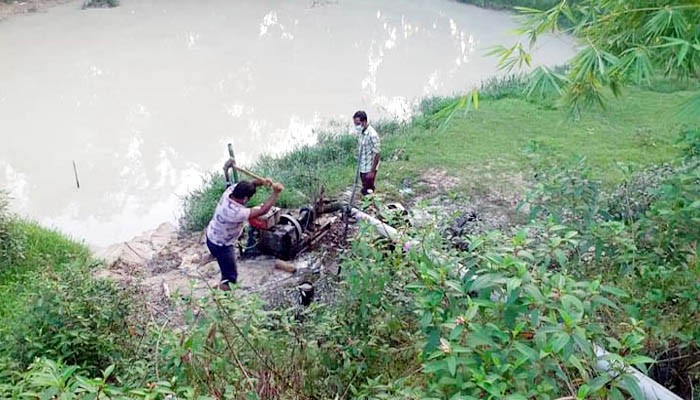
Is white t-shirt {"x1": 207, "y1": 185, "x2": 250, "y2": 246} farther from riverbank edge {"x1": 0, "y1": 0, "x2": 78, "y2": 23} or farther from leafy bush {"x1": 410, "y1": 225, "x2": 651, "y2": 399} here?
riverbank edge {"x1": 0, "y1": 0, "x2": 78, "y2": 23}

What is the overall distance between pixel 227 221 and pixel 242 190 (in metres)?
0.29

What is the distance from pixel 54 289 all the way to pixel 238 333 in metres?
1.38

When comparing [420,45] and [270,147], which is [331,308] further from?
[420,45]

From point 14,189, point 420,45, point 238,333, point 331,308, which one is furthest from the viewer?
point 420,45

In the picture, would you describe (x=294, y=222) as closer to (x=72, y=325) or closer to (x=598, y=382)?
(x=72, y=325)

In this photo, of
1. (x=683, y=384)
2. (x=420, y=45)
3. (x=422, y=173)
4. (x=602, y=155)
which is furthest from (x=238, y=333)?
(x=420, y=45)

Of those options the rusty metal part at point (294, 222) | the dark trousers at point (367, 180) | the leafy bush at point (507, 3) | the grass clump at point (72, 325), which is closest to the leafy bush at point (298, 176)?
the dark trousers at point (367, 180)

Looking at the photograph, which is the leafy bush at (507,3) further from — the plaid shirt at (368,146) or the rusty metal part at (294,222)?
the rusty metal part at (294,222)

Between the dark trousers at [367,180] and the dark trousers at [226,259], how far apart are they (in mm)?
1736

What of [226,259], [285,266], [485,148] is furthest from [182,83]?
[226,259]

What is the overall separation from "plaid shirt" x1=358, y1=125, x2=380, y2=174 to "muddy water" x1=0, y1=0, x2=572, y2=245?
296 cm

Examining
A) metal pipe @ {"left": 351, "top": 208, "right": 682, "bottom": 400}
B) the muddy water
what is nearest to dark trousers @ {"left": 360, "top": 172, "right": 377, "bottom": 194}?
the muddy water

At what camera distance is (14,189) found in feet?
25.3

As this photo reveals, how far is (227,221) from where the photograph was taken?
4.36m
